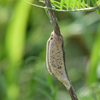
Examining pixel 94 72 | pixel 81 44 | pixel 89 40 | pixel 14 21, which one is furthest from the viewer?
pixel 81 44

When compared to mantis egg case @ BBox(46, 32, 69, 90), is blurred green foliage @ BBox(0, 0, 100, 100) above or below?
below

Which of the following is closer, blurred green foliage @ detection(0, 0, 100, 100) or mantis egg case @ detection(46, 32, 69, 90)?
mantis egg case @ detection(46, 32, 69, 90)

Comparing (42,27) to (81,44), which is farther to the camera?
(81,44)

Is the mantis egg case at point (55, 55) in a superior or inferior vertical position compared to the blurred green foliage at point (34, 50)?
superior

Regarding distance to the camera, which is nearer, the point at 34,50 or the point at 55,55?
the point at 55,55

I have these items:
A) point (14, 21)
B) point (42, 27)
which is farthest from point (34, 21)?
point (14, 21)

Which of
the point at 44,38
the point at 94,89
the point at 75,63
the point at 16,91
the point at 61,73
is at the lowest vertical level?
the point at 75,63

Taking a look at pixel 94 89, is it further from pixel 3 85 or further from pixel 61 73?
pixel 3 85

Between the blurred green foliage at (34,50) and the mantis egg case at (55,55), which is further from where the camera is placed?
the blurred green foliage at (34,50)
